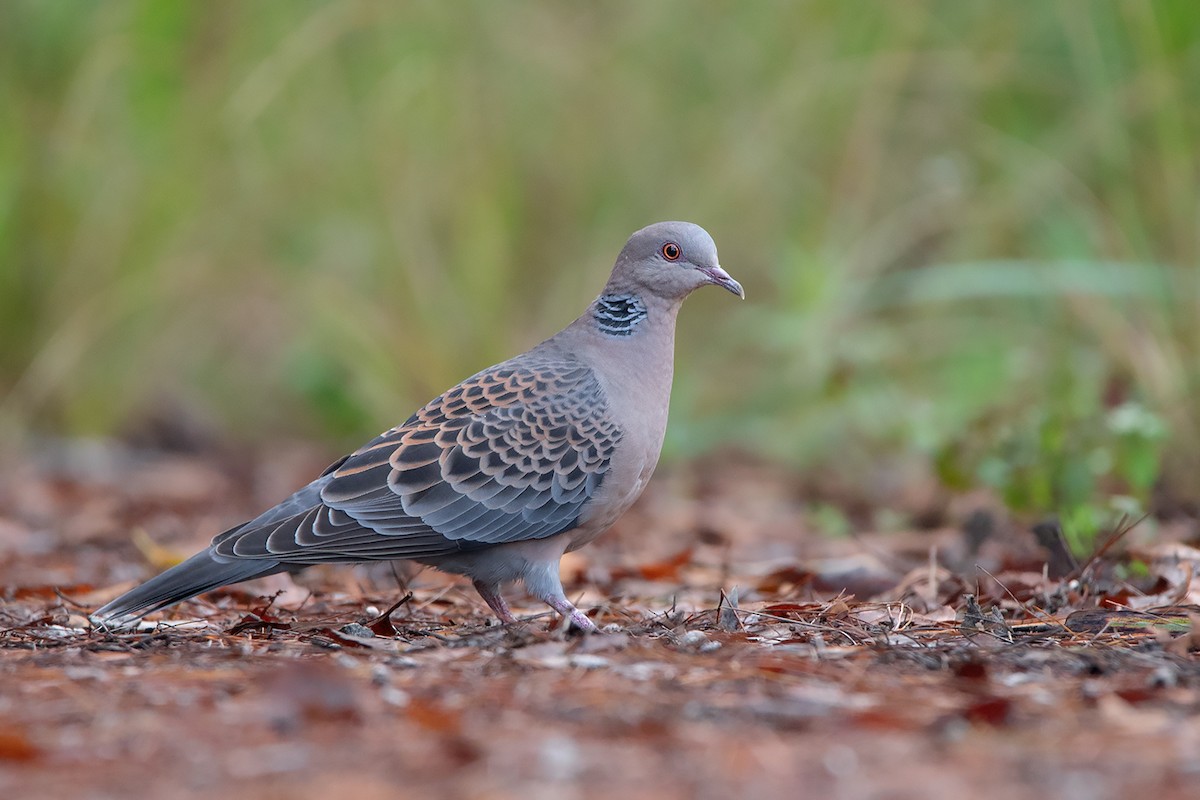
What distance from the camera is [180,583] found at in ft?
13.4

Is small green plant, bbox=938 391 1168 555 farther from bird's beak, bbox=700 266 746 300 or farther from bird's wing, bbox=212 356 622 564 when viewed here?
bird's wing, bbox=212 356 622 564

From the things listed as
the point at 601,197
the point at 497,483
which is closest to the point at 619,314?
the point at 497,483

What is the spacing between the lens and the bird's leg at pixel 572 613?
3941 millimetres

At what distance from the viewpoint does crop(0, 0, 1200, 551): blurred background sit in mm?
7500

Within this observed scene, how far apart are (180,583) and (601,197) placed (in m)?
6.04

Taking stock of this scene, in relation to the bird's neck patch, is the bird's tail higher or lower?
lower

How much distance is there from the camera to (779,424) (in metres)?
8.62

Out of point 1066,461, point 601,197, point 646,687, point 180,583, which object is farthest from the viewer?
point 601,197

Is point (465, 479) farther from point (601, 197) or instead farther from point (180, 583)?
point (601, 197)

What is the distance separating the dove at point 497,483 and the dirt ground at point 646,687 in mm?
169

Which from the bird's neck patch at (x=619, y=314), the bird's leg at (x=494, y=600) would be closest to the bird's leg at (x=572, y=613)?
the bird's leg at (x=494, y=600)

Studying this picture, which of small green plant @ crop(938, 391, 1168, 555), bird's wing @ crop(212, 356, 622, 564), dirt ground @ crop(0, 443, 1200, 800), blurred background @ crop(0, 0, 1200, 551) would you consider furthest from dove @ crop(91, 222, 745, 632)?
blurred background @ crop(0, 0, 1200, 551)

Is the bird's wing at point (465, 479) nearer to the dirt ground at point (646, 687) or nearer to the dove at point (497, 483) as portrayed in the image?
the dove at point (497, 483)

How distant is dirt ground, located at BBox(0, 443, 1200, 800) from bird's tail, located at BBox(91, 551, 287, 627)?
0.09m
